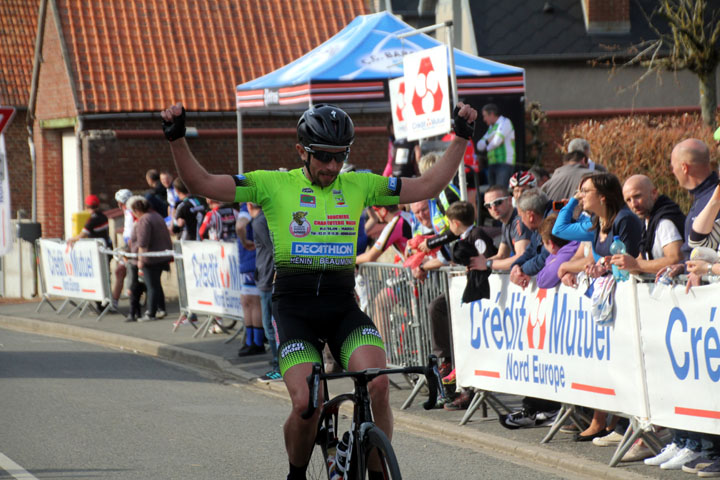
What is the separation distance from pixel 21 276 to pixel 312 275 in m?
21.1

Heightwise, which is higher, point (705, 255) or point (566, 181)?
point (566, 181)

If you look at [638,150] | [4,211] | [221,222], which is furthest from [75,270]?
[638,150]

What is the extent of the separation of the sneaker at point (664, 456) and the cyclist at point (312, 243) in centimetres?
279

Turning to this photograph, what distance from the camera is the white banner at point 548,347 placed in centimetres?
769

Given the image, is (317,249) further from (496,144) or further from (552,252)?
(496,144)

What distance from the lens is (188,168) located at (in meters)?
5.49

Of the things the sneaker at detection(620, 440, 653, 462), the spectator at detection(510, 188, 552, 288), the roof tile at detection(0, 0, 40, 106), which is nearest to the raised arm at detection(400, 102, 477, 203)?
the sneaker at detection(620, 440, 653, 462)

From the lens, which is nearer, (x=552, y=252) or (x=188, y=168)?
(x=188, y=168)

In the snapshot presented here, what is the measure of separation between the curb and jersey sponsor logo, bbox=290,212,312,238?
287cm

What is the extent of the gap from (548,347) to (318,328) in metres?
3.27

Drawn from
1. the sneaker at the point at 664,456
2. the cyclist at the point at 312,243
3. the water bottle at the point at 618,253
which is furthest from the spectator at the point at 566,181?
the cyclist at the point at 312,243

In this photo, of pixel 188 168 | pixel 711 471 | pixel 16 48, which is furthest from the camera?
pixel 16 48

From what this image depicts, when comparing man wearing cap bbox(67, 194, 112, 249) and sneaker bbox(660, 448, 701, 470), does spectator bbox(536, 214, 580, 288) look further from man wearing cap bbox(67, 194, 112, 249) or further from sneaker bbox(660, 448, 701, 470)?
man wearing cap bbox(67, 194, 112, 249)

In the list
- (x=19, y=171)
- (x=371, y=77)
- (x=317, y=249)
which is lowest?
(x=317, y=249)
